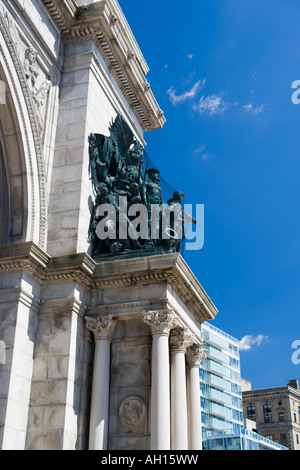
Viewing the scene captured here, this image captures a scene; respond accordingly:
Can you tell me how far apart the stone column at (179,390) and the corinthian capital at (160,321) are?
132 cm

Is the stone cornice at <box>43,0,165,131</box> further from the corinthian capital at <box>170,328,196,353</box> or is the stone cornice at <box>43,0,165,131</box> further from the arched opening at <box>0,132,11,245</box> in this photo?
the corinthian capital at <box>170,328,196,353</box>

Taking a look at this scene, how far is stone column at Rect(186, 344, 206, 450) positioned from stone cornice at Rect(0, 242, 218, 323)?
3.10 metres

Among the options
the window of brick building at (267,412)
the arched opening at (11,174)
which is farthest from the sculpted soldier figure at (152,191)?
the window of brick building at (267,412)

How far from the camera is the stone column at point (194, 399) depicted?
61.5 feet

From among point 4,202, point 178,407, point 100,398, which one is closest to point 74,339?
point 100,398

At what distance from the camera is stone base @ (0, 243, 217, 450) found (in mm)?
15297

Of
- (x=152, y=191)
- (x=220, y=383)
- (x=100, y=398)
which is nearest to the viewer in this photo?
(x=100, y=398)

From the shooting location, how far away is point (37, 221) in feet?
57.9

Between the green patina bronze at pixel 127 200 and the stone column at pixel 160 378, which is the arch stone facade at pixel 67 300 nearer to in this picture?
the stone column at pixel 160 378

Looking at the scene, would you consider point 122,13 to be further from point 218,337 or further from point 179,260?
point 218,337

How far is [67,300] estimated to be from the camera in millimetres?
16625

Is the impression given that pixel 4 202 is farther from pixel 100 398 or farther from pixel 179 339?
pixel 179 339

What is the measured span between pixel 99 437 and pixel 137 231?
6.52 meters

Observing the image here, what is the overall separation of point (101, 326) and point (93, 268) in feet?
5.80
